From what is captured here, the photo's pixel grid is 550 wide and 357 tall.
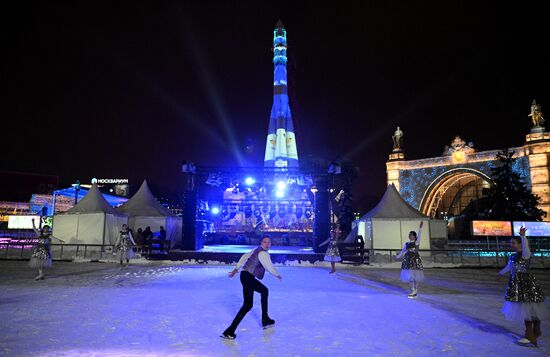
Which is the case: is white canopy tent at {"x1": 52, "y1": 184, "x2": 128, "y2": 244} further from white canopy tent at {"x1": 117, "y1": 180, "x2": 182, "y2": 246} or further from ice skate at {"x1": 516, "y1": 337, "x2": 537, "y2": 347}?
ice skate at {"x1": 516, "y1": 337, "x2": 537, "y2": 347}

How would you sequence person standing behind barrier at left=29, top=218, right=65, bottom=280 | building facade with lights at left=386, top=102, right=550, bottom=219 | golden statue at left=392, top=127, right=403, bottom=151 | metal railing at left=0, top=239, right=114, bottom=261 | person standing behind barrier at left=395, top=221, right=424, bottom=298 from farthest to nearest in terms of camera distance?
golden statue at left=392, top=127, right=403, bottom=151, building facade with lights at left=386, top=102, right=550, bottom=219, metal railing at left=0, top=239, right=114, bottom=261, person standing behind barrier at left=29, top=218, right=65, bottom=280, person standing behind barrier at left=395, top=221, right=424, bottom=298

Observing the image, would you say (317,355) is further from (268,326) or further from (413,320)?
(413,320)

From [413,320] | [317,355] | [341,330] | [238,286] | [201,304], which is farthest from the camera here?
[238,286]

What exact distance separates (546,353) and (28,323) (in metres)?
7.00

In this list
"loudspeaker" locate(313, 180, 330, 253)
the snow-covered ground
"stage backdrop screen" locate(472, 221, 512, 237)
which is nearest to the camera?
the snow-covered ground

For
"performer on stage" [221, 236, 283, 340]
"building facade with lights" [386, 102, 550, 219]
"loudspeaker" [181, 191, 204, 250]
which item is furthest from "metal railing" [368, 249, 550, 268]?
"building facade with lights" [386, 102, 550, 219]

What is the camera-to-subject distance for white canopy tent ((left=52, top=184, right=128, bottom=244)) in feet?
63.9

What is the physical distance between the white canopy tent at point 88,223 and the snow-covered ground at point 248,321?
9786 millimetres

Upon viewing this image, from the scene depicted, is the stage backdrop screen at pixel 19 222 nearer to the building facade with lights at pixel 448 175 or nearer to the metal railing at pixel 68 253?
the metal railing at pixel 68 253

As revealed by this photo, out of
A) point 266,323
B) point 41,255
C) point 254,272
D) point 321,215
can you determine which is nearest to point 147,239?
point 41,255

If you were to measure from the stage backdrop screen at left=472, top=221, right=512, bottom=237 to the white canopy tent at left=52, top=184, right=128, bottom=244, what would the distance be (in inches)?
804

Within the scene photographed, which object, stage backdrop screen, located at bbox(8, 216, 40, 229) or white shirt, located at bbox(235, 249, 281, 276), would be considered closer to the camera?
white shirt, located at bbox(235, 249, 281, 276)

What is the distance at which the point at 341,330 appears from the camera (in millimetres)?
5262

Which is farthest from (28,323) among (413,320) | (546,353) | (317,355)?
(546,353)
